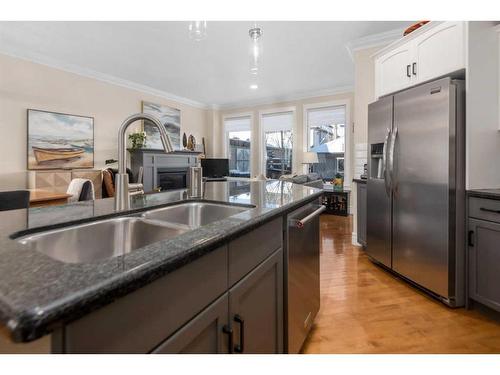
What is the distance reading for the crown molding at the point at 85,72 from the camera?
391 cm

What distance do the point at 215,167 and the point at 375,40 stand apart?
4.54m

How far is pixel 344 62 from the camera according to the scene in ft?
14.6

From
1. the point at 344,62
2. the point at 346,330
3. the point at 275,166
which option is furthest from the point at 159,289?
the point at 275,166

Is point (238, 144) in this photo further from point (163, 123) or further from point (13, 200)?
point (13, 200)

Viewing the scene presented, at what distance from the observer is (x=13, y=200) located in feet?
6.56

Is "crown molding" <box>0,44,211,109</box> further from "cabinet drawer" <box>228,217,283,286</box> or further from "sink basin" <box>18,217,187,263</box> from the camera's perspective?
A: "cabinet drawer" <box>228,217,283,286</box>

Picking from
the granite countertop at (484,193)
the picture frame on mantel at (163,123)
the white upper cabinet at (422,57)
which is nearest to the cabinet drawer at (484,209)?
the granite countertop at (484,193)

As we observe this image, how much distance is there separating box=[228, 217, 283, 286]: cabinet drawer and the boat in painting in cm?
453

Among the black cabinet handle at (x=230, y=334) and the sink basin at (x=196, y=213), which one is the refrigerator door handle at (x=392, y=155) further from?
the black cabinet handle at (x=230, y=334)

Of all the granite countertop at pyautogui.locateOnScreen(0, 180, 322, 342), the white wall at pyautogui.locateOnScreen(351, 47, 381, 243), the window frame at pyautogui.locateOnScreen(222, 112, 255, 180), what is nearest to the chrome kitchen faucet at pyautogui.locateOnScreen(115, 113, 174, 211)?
the granite countertop at pyautogui.locateOnScreen(0, 180, 322, 342)

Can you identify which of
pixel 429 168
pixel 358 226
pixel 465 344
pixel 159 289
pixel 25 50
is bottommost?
pixel 465 344

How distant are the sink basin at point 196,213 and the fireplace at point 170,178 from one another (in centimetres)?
461

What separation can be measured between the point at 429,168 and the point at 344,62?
119 inches

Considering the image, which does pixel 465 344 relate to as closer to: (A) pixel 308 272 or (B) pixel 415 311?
(B) pixel 415 311
